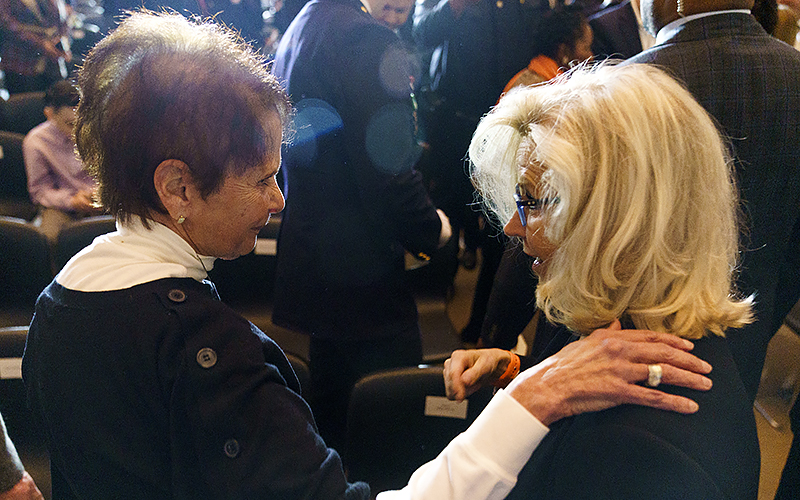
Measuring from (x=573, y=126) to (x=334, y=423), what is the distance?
55.2 inches

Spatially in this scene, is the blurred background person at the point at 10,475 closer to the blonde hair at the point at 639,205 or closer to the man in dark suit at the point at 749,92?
the blonde hair at the point at 639,205

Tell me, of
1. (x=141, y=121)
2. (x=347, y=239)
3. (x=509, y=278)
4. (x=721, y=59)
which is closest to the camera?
(x=141, y=121)

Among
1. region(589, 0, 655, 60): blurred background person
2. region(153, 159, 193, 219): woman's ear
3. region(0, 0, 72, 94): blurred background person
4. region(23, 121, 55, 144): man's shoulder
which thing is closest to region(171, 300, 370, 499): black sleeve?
region(153, 159, 193, 219): woman's ear

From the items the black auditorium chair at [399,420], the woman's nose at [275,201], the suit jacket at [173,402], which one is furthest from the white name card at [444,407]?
the woman's nose at [275,201]

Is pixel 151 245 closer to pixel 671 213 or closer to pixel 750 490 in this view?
pixel 671 213

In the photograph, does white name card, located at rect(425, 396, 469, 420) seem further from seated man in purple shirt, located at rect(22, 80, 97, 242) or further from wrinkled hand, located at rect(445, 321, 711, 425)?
seated man in purple shirt, located at rect(22, 80, 97, 242)

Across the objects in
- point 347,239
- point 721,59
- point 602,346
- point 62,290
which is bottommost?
point 347,239

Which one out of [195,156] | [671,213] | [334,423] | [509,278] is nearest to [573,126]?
[671,213]

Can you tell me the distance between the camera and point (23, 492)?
1163mm

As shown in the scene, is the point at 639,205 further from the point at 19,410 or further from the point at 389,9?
the point at 19,410

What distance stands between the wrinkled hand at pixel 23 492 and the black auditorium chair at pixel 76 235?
3.81 feet

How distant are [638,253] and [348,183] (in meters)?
0.93

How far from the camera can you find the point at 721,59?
1.31m

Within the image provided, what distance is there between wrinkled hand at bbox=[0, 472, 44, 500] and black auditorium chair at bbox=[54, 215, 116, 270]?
3.81 ft
